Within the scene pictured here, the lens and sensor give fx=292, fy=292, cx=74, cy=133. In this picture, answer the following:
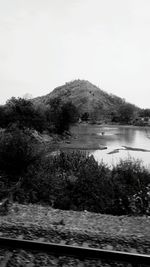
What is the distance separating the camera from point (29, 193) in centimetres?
994

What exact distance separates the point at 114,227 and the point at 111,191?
2998 millimetres

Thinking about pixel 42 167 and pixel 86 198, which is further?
pixel 42 167

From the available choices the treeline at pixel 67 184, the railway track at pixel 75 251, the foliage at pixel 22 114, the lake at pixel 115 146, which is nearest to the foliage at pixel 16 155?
the treeline at pixel 67 184

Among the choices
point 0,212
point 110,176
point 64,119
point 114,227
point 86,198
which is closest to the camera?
point 114,227

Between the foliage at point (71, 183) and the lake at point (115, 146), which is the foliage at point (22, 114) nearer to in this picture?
the lake at point (115, 146)

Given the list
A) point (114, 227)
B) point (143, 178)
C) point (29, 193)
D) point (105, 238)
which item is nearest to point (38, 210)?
point (29, 193)

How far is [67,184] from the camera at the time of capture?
34.1 feet

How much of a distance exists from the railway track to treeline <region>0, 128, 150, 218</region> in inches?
151

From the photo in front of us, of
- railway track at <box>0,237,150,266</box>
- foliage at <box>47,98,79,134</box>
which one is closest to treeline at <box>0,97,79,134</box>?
foliage at <box>47,98,79,134</box>

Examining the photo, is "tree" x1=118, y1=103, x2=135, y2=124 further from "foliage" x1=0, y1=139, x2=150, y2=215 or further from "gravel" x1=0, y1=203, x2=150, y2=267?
"gravel" x1=0, y1=203, x2=150, y2=267

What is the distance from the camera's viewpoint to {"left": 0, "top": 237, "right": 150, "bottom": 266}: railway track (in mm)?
4917

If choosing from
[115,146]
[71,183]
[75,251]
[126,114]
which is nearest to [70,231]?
[75,251]

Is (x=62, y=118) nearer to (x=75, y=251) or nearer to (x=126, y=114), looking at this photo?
(x=75, y=251)

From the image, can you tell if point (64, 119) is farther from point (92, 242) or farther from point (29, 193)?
point (92, 242)
